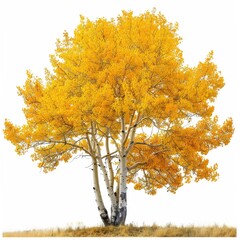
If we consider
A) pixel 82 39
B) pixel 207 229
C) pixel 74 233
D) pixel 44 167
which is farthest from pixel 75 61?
pixel 207 229

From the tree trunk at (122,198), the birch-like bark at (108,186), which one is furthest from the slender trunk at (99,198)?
the tree trunk at (122,198)

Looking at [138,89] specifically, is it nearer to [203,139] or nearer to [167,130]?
[167,130]

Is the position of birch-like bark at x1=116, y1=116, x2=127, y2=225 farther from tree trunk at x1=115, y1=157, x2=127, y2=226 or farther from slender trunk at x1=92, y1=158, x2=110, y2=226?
slender trunk at x1=92, y1=158, x2=110, y2=226

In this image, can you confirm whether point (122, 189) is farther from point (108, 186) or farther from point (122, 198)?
point (108, 186)

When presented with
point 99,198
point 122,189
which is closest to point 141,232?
point 122,189

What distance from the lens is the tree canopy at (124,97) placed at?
1733 cm

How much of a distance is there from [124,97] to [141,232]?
465 centimetres

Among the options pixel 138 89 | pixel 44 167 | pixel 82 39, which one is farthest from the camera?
pixel 44 167

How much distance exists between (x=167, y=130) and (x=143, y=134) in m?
2.57

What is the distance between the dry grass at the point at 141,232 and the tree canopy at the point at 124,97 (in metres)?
1.90

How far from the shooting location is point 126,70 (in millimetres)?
17625

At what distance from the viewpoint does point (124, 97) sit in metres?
17.7

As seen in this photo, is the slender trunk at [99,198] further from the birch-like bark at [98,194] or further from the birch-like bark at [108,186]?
the birch-like bark at [108,186]

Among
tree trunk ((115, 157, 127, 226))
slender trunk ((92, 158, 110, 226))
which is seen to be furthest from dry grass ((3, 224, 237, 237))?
slender trunk ((92, 158, 110, 226))
